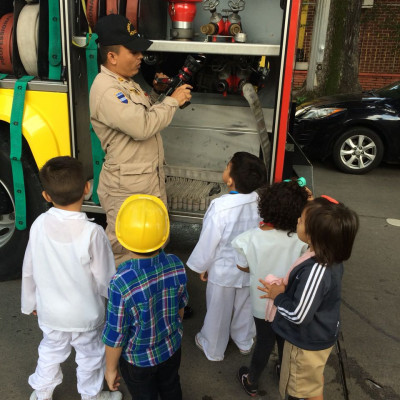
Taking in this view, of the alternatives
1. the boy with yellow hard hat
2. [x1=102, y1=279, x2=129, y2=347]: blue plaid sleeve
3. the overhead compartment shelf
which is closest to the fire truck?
the overhead compartment shelf

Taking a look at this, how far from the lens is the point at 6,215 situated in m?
3.47

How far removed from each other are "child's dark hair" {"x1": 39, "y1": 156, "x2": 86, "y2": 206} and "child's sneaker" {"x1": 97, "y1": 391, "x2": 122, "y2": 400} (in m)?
1.03

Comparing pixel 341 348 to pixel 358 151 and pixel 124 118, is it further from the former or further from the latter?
pixel 358 151

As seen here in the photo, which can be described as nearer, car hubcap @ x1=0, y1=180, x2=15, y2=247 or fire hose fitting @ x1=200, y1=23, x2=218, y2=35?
fire hose fitting @ x1=200, y1=23, x2=218, y2=35

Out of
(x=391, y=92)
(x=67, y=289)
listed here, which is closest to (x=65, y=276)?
(x=67, y=289)

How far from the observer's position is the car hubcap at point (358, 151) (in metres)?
6.61

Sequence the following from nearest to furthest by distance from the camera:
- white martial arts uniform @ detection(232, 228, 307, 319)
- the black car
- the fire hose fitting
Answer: white martial arts uniform @ detection(232, 228, 307, 319)
the fire hose fitting
the black car

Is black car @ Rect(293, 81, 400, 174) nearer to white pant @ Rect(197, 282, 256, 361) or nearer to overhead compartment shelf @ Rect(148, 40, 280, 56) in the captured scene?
overhead compartment shelf @ Rect(148, 40, 280, 56)

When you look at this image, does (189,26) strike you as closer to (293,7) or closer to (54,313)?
(293,7)

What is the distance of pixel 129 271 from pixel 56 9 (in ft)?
6.66

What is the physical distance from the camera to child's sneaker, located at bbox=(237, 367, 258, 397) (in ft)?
7.97

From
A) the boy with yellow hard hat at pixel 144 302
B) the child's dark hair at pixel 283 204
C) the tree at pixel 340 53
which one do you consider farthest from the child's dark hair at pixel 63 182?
the tree at pixel 340 53

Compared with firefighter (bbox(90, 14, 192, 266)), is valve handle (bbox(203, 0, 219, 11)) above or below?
above

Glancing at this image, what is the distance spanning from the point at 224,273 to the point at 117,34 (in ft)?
4.94
